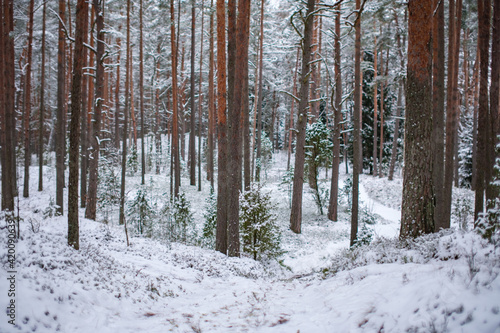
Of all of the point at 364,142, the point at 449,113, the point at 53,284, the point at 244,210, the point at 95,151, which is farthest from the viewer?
the point at 364,142

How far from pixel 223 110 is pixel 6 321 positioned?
6467mm

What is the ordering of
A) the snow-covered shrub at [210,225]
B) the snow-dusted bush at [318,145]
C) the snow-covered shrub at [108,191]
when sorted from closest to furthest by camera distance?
the snow-covered shrub at [210,225]
the snow-covered shrub at [108,191]
the snow-dusted bush at [318,145]

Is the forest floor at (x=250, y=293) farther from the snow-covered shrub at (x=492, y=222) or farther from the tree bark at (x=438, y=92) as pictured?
the tree bark at (x=438, y=92)

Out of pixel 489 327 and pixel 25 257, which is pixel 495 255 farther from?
pixel 25 257

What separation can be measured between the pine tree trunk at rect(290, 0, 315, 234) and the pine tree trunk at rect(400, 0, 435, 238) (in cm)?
619

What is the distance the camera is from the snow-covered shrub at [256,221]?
361 inches

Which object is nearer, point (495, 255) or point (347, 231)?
point (495, 255)

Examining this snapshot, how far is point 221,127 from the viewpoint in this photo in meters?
8.25

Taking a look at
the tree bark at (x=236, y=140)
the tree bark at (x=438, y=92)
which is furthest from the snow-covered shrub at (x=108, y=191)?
the tree bark at (x=438, y=92)

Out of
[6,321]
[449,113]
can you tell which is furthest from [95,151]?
[449,113]

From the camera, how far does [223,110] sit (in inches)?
324

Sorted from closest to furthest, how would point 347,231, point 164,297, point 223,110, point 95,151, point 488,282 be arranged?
point 488,282 < point 164,297 < point 223,110 < point 95,151 < point 347,231

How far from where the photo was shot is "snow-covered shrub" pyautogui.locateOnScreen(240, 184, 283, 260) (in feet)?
30.1

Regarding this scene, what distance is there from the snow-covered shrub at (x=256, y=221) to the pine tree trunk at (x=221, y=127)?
868 millimetres
